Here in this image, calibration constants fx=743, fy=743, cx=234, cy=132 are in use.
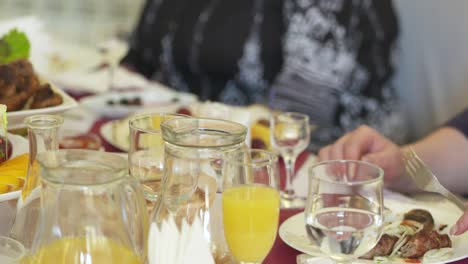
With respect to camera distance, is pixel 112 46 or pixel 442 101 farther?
pixel 442 101

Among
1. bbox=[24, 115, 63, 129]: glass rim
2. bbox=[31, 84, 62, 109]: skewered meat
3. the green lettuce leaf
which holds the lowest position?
bbox=[31, 84, 62, 109]: skewered meat

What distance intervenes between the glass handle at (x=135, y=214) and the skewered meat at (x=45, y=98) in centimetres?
44

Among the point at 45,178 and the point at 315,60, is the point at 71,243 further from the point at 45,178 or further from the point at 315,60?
the point at 315,60

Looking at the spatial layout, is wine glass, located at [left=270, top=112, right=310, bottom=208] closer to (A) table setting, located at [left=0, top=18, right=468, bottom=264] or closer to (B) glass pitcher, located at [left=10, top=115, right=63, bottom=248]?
(A) table setting, located at [left=0, top=18, right=468, bottom=264]

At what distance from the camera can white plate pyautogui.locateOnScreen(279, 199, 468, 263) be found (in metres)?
0.91

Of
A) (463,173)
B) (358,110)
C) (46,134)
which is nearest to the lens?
(46,134)

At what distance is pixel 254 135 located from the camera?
1429 mm

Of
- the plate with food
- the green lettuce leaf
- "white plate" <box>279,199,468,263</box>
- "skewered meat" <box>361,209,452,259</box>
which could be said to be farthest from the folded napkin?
"skewered meat" <box>361,209,452,259</box>

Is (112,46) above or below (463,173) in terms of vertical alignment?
above

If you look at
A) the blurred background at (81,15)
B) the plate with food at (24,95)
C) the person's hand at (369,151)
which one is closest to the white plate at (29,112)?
the plate with food at (24,95)

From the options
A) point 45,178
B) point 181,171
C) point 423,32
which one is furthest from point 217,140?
point 423,32

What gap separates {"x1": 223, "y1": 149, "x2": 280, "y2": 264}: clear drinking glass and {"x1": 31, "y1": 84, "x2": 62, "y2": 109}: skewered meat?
17.4 inches

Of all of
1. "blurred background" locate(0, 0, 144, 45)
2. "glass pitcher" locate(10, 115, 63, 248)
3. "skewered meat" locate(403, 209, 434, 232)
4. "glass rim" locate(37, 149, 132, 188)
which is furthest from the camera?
"blurred background" locate(0, 0, 144, 45)

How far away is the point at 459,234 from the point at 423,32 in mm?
1594
